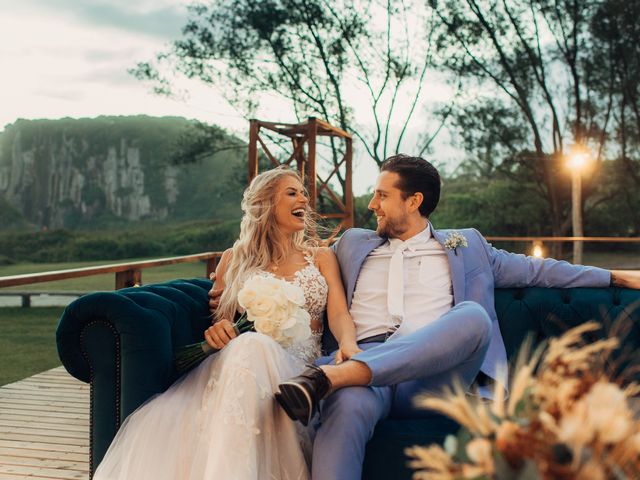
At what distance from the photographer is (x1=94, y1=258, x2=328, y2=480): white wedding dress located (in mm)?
1942

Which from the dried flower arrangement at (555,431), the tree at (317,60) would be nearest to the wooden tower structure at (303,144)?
the tree at (317,60)

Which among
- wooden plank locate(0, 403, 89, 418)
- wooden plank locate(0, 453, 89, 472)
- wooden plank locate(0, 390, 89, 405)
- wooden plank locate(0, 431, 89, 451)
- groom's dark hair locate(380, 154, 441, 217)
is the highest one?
groom's dark hair locate(380, 154, 441, 217)

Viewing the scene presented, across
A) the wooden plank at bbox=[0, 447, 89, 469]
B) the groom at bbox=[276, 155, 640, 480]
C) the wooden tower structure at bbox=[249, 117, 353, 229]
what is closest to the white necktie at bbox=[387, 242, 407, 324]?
the groom at bbox=[276, 155, 640, 480]

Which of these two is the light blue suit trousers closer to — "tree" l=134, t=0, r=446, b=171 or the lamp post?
the lamp post

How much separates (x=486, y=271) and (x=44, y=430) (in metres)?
2.53

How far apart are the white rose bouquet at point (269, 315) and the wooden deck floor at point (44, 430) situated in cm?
108

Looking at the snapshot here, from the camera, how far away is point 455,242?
9.19 feet

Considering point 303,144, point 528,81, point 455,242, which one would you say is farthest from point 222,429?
point 528,81

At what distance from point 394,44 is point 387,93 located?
1002mm

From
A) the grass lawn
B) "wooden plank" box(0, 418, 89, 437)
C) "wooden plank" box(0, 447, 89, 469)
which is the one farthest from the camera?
the grass lawn

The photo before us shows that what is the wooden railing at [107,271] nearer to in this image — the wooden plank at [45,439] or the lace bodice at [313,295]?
the wooden plank at [45,439]

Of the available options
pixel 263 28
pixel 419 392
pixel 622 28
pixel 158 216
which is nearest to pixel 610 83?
pixel 622 28

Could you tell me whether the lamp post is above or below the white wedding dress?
above

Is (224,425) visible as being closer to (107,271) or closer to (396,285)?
(396,285)
